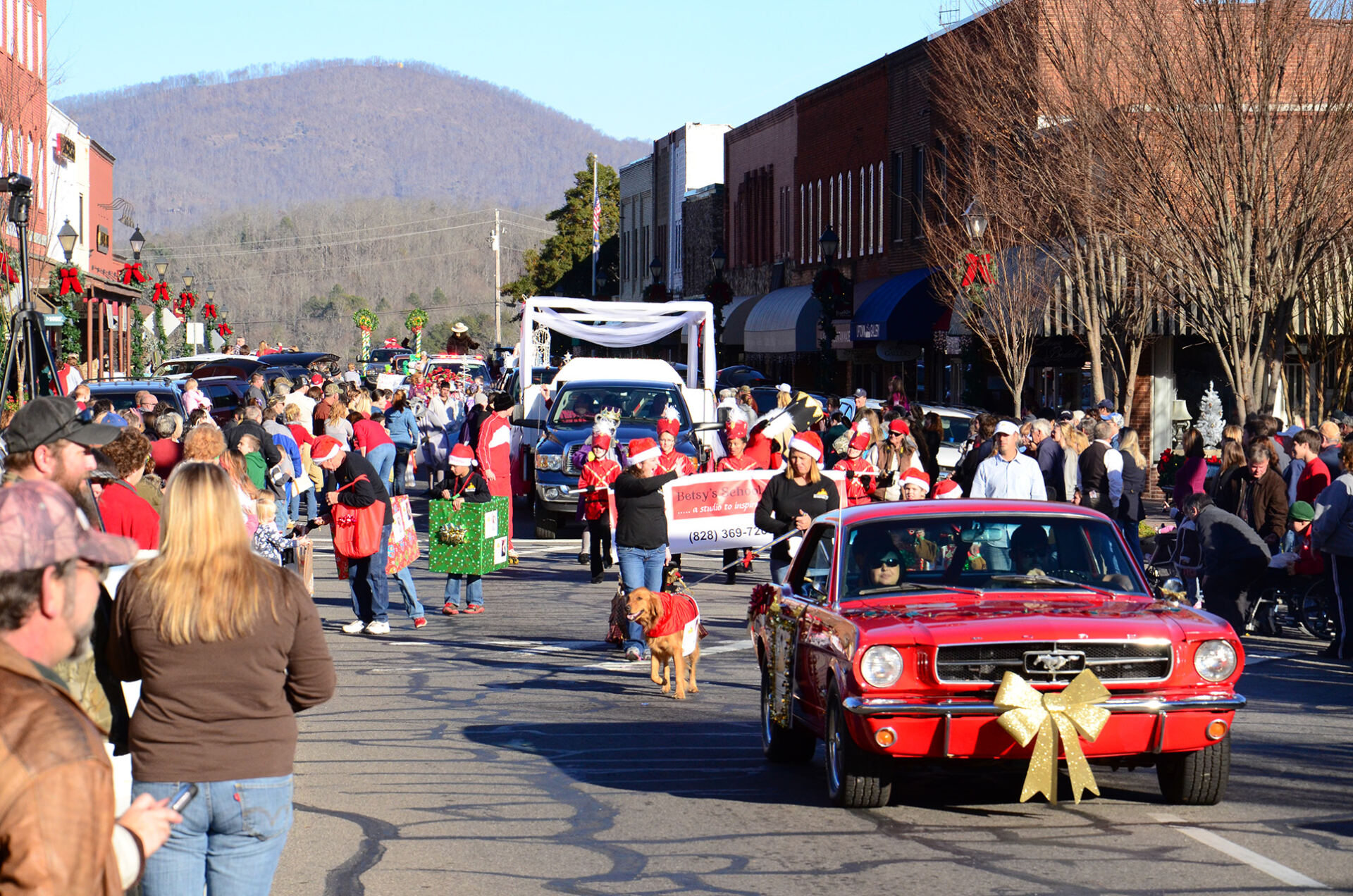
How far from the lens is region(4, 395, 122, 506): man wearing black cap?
6660 millimetres

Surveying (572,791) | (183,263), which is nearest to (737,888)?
(572,791)

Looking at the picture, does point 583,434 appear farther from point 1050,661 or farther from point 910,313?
point 910,313

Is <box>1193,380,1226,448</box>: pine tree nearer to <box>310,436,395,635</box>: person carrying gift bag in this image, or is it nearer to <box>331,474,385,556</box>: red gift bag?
<box>310,436,395,635</box>: person carrying gift bag

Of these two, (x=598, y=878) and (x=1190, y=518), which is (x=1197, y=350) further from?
(x=598, y=878)

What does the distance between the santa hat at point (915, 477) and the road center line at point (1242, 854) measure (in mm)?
7373

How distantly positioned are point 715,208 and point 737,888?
59.9 meters

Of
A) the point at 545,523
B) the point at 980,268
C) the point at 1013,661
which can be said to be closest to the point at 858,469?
the point at 545,523

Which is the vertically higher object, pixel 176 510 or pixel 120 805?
pixel 176 510

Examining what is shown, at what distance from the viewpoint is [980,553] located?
9289 millimetres

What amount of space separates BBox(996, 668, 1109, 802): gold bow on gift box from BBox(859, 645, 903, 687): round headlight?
48cm

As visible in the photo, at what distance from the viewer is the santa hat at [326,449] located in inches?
667

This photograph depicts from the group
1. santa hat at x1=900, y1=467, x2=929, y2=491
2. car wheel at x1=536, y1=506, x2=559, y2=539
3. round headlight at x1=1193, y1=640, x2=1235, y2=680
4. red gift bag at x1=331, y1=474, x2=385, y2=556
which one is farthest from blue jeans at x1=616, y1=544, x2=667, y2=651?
car wheel at x1=536, y1=506, x2=559, y2=539

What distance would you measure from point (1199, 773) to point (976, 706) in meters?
1.28

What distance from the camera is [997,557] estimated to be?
930cm
